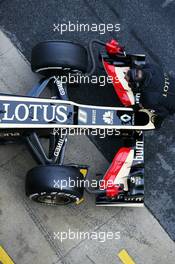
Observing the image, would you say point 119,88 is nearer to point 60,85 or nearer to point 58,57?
point 60,85

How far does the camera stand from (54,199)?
5.91m

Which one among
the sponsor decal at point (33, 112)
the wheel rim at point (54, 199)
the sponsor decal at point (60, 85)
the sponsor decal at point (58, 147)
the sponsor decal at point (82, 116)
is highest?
the sponsor decal at point (60, 85)

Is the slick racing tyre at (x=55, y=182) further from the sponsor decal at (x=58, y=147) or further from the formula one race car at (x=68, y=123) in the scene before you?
the sponsor decal at (x=58, y=147)

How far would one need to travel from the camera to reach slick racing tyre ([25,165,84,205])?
214 inches

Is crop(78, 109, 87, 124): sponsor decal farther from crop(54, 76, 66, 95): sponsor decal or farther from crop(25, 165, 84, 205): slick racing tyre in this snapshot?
crop(25, 165, 84, 205): slick racing tyre

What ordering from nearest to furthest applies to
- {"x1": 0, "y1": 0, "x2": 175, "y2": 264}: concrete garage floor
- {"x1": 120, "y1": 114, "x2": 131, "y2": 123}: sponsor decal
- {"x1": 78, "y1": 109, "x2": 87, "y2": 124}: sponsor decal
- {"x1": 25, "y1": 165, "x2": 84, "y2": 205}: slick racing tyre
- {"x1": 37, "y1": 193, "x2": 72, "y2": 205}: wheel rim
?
{"x1": 25, "y1": 165, "x2": 84, "y2": 205}: slick racing tyre → {"x1": 37, "y1": 193, "x2": 72, "y2": 205}: wheel rim → {"x1": 78, "y1": 109, "x2": 87, "y2": 124}: sponsor decal → {"x1": 120, "y1": 114, "x2": 131, "y2": 123}: sponsor decal → {"x1": 0, "y1": 0, "x2": 175, "y2": 264}: concrete garage floor

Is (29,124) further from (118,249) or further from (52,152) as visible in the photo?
(118,249)

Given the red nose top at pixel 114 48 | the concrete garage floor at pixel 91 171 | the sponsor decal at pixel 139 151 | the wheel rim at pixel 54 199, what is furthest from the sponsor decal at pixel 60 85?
the wheel rim at pixel 54 199

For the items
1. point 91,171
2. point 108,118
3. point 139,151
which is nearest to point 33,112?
point 108,118

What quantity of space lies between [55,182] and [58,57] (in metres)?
1.47

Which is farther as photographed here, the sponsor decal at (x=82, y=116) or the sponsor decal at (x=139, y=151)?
the sponsor decal at (x=139, y=151)

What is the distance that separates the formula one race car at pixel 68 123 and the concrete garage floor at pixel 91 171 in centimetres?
37

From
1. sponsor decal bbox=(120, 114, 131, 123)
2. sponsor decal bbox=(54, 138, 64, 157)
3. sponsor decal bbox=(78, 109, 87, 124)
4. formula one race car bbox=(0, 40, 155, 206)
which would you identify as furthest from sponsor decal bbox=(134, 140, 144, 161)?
sponsor decal bbox=(54, 138, 64, 157)

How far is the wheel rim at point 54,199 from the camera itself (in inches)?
221
